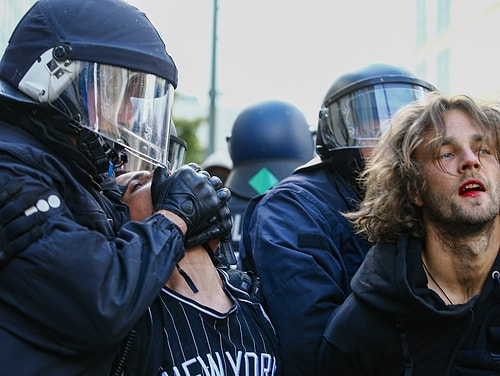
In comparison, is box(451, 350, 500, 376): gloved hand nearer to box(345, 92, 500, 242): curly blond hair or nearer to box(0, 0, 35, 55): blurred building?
box(345, 92, 500, 242): curly blond hair

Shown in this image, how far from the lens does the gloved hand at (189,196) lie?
2.01 meters

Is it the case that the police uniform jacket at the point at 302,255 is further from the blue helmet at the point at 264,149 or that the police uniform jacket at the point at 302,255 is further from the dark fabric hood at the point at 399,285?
the blue helmet at the point at 264,149

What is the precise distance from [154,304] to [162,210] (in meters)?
0.32

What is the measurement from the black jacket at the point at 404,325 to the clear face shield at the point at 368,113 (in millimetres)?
999

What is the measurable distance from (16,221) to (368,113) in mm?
2014

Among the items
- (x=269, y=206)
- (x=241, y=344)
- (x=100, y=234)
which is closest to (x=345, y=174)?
(x=269, y=206)

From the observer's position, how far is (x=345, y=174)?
3.10 meters

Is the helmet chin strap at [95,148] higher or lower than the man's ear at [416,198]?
higher

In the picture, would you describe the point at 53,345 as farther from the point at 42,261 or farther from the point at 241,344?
the point at 241,344

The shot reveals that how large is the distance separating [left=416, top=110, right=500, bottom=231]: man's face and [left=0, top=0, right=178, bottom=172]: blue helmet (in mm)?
1014

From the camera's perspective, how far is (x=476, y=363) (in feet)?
7.01

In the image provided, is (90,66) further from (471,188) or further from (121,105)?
(471,188)

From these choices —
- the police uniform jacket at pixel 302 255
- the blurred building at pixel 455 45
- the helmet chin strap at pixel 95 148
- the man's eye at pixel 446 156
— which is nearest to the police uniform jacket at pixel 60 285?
the helmet chin strap at pixel 95 148

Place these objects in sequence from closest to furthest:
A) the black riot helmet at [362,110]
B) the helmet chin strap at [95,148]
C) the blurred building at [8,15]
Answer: the helmet chin strap at [95,148] → the black riot helmet at [362,110] → the blurred building at [8,15]
